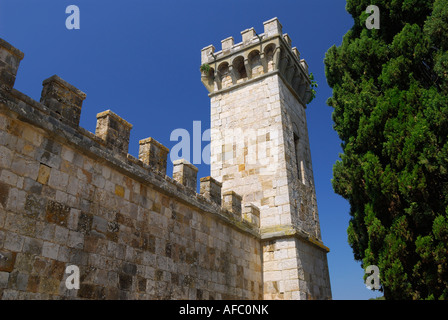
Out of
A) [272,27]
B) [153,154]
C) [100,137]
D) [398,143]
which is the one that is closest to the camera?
[100,137]

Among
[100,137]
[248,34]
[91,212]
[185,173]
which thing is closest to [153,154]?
[185,173]

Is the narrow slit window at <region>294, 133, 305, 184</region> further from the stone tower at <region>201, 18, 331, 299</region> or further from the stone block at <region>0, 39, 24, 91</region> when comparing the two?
the stone block at <region>0, 39, 24, 91</region>

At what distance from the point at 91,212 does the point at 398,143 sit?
6063mm

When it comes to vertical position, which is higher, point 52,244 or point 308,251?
point 308,251

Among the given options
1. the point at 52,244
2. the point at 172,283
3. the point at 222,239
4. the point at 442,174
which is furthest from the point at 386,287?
the point at 52,244

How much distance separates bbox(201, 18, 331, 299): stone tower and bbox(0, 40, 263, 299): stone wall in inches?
76.2

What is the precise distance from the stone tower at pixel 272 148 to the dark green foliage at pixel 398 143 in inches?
53.6

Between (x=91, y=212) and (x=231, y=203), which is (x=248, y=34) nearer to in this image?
(x=231, y=203)

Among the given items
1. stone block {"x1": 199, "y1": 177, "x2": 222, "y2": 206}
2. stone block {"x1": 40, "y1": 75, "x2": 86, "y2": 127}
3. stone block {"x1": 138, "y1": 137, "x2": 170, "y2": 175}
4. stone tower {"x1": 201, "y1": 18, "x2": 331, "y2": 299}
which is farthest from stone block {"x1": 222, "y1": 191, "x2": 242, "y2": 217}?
stone block {"x1": 40, "y1": 75, "x2": 86, "y2": 127}

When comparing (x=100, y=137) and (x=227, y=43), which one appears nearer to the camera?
(x=100, y=137)

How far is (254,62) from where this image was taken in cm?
1206

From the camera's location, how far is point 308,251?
372 inches
